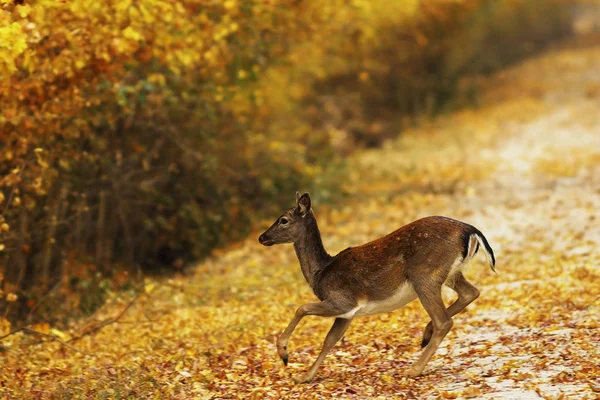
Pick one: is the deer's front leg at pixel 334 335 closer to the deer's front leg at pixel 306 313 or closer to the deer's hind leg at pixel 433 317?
the deer's front leg at pixel 306 313

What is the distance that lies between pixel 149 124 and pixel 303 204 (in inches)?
251

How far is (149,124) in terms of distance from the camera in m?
14.7

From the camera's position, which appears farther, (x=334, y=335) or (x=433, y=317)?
(x=334, y=335)

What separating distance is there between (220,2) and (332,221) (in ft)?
19.9

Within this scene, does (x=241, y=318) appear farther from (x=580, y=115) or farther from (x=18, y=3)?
(x=580, y=115)

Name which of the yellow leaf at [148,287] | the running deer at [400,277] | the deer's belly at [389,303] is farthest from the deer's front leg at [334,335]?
the yellow leaf at [148,287]

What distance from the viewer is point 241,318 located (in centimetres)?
1144

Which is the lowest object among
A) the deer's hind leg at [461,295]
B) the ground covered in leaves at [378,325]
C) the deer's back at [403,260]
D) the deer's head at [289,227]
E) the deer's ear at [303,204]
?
the ground covered in leaves at [378,325]

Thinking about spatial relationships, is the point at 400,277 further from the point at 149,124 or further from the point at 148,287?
the point at 149,124

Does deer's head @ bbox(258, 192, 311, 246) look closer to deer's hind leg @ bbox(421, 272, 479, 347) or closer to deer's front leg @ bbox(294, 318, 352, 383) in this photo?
deer's front leg @ bbox(294, 318, 352, 383)

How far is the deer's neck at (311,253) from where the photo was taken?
880 centimetres

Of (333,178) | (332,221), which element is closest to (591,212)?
(332,221)

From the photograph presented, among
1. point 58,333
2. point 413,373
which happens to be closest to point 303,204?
point 413,373

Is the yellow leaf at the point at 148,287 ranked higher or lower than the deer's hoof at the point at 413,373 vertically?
higher
